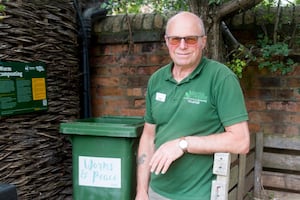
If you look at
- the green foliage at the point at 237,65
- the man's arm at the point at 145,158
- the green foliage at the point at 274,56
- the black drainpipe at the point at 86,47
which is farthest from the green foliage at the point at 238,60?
the black drainpipe at the point at 86,47

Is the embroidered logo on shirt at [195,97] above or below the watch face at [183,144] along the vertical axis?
above

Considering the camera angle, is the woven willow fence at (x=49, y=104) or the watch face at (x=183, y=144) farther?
the woven willow fence at (x=49, y=104)

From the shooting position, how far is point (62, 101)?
3.32m

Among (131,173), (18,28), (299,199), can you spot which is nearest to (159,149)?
(131,173)

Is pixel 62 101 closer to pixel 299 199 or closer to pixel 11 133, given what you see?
pixel 11 133

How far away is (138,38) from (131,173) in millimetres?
1398

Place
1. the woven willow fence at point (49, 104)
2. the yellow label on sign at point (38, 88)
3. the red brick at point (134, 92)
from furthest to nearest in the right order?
the red brick at point (134, 92) → the yellow label on sign at point (38, 88) → the woven willow fence at point (49, 104)

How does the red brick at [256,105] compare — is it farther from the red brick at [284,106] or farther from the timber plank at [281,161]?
the timber plank at [281,161]

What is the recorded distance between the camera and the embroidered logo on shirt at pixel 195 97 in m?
1.82

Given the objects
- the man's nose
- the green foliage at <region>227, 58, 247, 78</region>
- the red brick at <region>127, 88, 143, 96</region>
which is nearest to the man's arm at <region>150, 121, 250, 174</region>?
the man's nose

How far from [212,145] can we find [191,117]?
168mm

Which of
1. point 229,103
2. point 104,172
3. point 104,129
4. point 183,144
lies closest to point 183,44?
point 229,103

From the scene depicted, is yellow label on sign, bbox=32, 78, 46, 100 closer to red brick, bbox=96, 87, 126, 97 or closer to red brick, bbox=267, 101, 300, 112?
red brick, bbox=96, 87, 126, 97

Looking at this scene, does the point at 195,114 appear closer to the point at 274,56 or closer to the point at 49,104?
the point at 274,56
